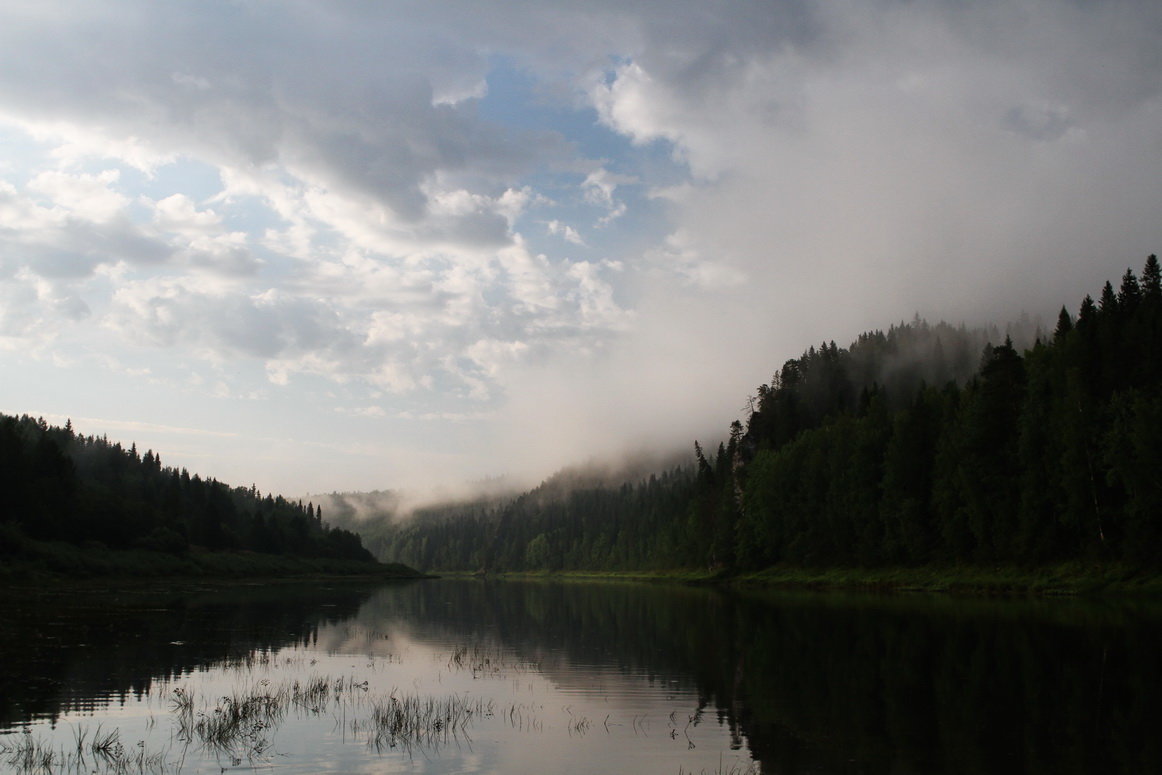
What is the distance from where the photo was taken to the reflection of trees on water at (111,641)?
23.4 metres

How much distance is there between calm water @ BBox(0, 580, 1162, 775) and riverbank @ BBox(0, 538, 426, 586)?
1773 inches

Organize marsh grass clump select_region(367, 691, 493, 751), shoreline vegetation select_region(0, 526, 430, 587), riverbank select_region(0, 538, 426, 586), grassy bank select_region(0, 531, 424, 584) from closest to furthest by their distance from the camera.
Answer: marsh grass clump select_region(367, 691, 493, 751)
riverbank select_region(0, 538, 426, 586)
shoreline vegetation select_region(0, 526, 430, 587)
grassy bank select_region(0, 531, 424, 584)

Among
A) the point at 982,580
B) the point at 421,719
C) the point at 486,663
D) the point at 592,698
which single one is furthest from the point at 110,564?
the point at 982,580

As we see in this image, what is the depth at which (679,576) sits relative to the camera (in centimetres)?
16788

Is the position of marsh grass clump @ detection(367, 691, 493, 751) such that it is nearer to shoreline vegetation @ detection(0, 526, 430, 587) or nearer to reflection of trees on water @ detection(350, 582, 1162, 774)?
reflection of trees on water @ detection(350, 582, 1162, 774)

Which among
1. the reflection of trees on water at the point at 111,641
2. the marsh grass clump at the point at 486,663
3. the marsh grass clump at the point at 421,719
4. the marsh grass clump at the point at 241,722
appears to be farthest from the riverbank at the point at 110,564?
the marsh grass clump at the point at 421,719

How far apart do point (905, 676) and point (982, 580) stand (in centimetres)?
5882

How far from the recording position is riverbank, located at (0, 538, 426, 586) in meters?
83.6

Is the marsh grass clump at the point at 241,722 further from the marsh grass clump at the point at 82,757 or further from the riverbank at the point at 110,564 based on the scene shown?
the riverbank at the point at 110,564

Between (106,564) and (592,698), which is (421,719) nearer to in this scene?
(592,698)

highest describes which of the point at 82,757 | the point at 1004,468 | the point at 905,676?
the point at 1004,468

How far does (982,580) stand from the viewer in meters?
78.6

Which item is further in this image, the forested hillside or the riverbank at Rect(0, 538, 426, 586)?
the riverbank at Rect(0, 538, 426, 586)

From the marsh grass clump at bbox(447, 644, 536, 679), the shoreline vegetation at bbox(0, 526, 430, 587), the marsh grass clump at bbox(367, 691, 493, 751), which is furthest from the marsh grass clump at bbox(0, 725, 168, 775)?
the shoreline vegetation at bbox(0, 526, 430, 587)
